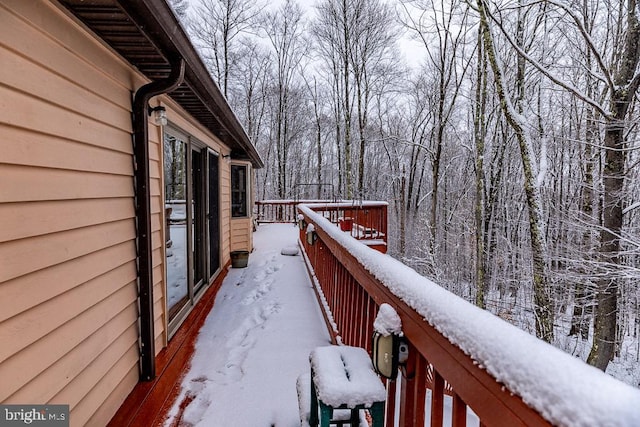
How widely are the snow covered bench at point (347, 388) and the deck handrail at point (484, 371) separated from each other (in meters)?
0.12

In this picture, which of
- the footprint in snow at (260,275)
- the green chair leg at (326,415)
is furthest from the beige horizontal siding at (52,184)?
the footprint in snow at (260,275)

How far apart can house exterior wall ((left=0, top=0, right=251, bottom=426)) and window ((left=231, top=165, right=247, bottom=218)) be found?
5042 mm

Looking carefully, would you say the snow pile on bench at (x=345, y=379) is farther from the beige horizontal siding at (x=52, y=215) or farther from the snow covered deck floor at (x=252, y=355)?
the beige horizontal siding at (x=52, y=215)

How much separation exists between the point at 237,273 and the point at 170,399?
3.88m

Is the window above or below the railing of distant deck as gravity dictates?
above

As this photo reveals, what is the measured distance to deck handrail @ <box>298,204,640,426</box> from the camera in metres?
0.59

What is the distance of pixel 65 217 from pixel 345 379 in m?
1.60

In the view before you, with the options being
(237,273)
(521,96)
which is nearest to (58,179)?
(237,273)

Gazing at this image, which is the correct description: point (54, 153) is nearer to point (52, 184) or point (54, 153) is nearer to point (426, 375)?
point (52, 184)

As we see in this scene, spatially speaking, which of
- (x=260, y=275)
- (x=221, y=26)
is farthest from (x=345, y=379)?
(x=221, y=26)

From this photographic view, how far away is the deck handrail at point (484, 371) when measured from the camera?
1.93ft

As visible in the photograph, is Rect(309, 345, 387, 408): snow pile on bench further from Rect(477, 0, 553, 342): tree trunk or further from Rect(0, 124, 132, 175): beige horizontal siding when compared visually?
Rect(477, 0, 553, 342): tree trunk

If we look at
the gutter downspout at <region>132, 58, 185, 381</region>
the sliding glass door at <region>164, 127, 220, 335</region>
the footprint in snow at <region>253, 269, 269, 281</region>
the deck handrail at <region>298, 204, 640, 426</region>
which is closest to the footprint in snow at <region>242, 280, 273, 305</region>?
the footprint in snow at <region>253, 269, 269, 281</region>

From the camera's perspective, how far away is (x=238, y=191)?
8.03 meters
